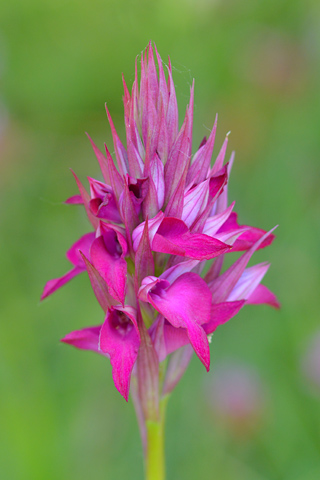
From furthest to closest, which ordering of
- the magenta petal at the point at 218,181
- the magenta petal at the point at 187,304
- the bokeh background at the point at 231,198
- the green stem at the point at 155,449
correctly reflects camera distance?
the bokeh background at the point at 231,198 < the green stem at the point at 155,449 < the magenta petal at the point at 218,181 < the magenta petal at the point at 187,304

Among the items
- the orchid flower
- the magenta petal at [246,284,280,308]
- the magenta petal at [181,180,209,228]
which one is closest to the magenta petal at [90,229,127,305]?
the orchid flower

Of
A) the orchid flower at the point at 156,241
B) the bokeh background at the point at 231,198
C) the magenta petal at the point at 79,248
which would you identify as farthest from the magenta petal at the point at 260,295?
the bokeh background at the point at 231,198

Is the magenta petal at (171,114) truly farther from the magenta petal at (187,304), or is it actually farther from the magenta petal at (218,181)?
the magenta petal at (187,304)

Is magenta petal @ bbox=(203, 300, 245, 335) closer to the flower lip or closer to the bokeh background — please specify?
the flower lip

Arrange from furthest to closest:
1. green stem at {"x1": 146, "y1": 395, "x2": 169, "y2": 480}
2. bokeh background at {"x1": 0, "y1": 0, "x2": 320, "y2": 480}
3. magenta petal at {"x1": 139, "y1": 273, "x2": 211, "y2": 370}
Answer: bokeh background at {"x1": 0, "y1": 0, "x2": 320, "y2": 480}, green stem at {"x1": 146, "y1": 395, "x2": 169, "y2": 480}, magenta petal at {"x1": 139, "y1": 273, "x2": 211, "y2": 370}

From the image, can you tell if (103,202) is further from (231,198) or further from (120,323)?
(231,198)

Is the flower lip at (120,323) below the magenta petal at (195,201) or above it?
below
